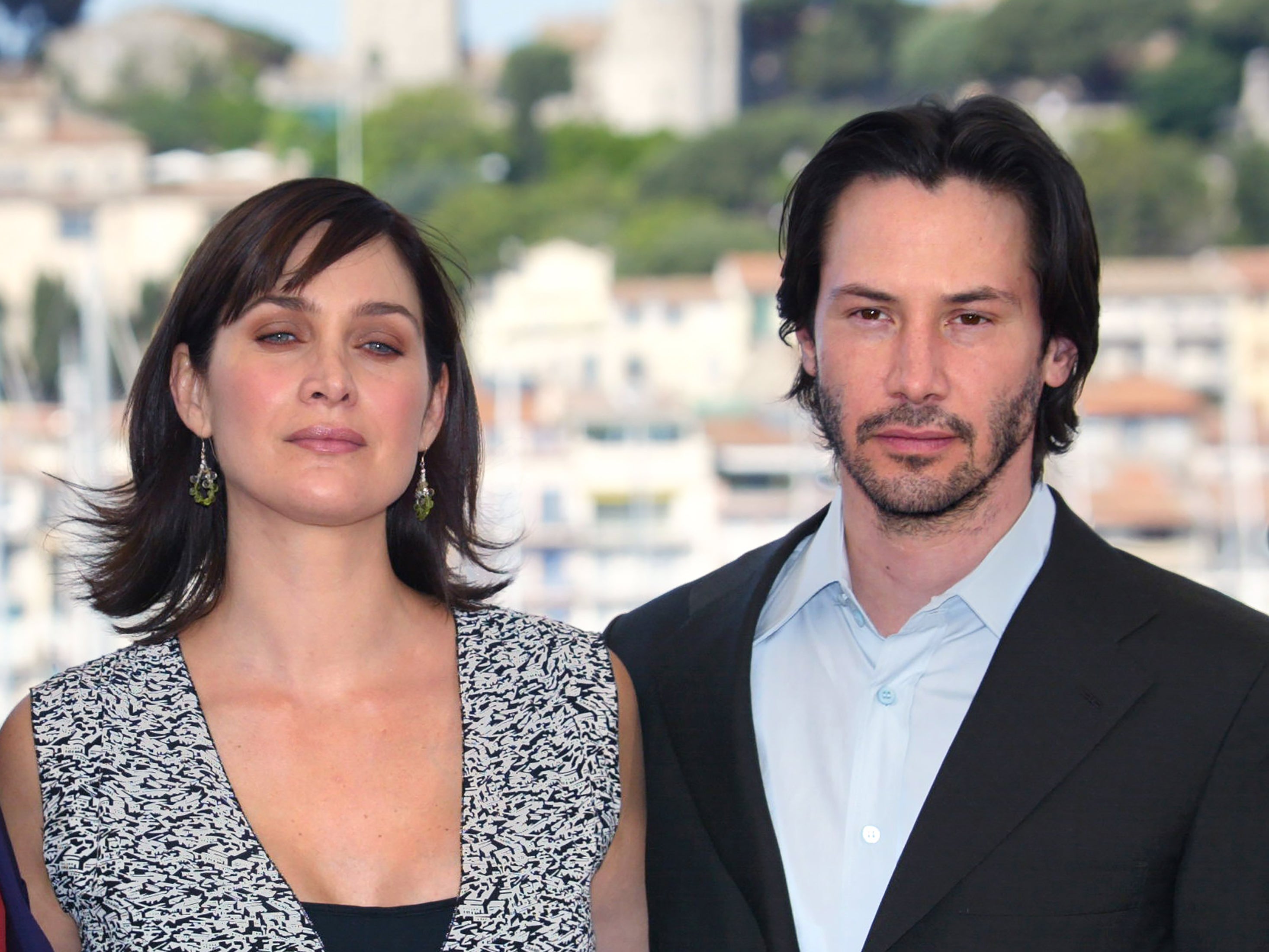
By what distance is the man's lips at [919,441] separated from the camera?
1.75 m

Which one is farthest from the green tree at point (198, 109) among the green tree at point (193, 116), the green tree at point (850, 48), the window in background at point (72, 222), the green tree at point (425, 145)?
the green tree at point (850, 48)

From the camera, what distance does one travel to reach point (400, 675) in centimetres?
182

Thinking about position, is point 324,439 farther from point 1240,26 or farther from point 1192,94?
point 1240,26

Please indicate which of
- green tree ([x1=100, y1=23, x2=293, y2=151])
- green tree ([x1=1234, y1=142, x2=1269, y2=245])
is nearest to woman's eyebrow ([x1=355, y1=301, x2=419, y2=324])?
green tree ([x1=1234, y1=142, x2=1269, y2=245])

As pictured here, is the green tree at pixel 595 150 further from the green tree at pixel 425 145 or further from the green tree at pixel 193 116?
the green tree at pixel 193 116

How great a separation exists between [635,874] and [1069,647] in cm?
50

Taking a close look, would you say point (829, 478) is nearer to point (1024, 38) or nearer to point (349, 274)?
point (349, 274)

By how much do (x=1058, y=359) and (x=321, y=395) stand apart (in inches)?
29.7

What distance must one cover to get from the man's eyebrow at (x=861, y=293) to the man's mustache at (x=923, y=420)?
109 mm

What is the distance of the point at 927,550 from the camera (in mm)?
1787

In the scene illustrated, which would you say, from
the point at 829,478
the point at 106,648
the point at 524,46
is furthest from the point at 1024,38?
the point at 829,478

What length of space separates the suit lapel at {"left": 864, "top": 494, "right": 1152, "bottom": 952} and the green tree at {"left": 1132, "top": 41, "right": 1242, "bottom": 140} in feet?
149

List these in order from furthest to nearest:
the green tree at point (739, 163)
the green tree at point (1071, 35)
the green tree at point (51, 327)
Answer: the green tree at point (1071, 35) → the green tree at point (739, 163) → the green tree at point (51, 327)

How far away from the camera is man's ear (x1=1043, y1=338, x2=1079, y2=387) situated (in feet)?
6.16
